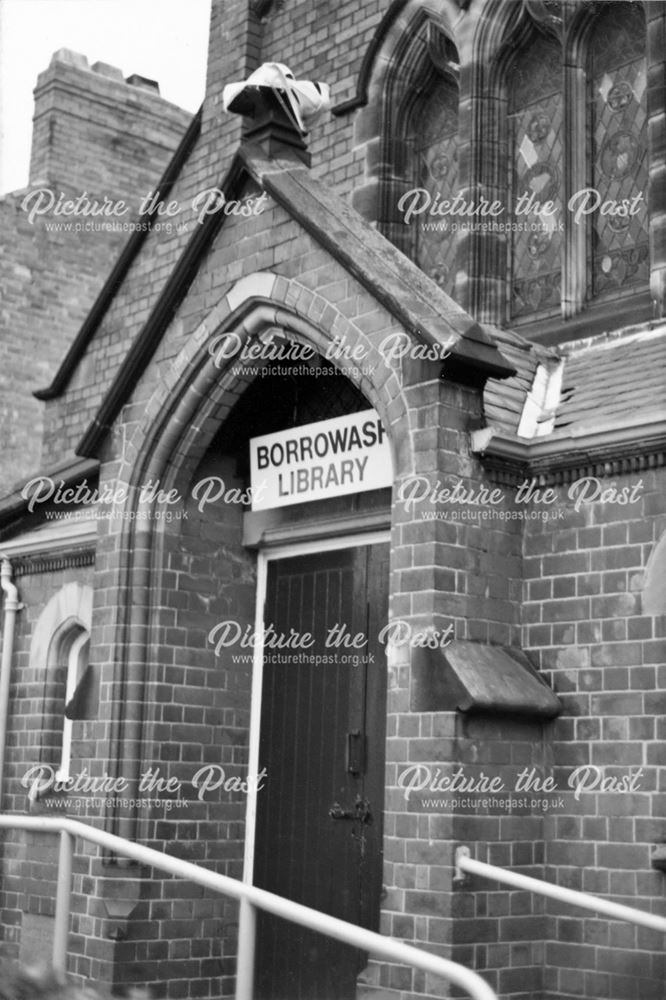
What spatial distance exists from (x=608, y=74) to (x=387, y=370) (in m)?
3.21

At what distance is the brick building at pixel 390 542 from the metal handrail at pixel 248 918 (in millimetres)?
1356

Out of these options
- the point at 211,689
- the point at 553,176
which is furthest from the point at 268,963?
the point at 553,176

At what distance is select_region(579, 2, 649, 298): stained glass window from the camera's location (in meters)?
9.71

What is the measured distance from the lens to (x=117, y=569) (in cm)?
995

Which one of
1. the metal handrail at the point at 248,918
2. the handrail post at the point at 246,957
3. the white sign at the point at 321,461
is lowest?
the handrail post at the point at 246,957

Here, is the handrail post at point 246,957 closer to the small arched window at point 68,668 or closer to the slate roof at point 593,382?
the slate roof at point 593,382

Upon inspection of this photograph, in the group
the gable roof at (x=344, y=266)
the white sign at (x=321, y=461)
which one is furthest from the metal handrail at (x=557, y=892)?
the gable roof at (x=344, y=266)

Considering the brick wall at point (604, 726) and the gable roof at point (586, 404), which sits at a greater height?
the gable roof at point (586, 404)

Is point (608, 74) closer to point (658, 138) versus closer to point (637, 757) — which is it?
point (658, 138)

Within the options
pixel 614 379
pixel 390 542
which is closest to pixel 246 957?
pixel 390 542

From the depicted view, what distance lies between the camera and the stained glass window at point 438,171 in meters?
10.9

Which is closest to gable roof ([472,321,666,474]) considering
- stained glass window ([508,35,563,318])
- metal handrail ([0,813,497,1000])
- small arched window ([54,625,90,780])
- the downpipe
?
stained glass window ([508,35,563,318])

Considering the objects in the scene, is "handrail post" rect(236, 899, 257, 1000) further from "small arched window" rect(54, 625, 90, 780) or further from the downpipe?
the downpipe

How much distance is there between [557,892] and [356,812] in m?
2.50
